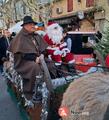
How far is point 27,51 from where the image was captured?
5734 millimetres

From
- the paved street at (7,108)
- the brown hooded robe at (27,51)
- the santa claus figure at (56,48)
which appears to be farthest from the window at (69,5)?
the brown hooded robe at (27,51)

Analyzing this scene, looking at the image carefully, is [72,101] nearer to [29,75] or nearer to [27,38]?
[29,75]

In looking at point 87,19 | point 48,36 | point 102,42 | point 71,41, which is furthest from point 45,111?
point 87,19

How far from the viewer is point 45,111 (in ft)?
15.4

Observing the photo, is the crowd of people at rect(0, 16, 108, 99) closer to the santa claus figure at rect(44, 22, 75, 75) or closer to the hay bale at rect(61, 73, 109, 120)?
the santa claus figure at rect(44, 22, 75, 75)

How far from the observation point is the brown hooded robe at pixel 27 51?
17.9 feet

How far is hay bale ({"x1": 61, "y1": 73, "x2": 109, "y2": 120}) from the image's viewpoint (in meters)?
1.72

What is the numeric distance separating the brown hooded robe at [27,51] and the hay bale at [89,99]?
3383mm

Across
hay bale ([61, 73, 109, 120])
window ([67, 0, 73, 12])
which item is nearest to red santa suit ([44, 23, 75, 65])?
hay bale ([61, 73, 109, 120])

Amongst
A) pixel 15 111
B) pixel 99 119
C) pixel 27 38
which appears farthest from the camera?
pixel 15 111

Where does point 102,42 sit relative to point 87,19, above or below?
above

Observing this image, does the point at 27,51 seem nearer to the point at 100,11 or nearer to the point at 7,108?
the point at 7,108

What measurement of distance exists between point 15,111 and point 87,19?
63.4ft

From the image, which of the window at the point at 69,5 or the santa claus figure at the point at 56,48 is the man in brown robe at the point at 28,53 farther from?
the window at the point at 69,5
